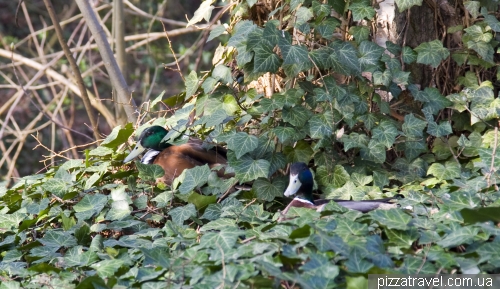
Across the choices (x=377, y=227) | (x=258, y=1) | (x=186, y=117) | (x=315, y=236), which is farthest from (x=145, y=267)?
(x=258, y=1)

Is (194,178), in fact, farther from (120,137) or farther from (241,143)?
(120,137)

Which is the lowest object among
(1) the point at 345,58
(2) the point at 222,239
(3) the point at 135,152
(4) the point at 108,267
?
(3) the point at 135,152

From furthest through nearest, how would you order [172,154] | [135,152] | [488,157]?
[135,152], [172,154], [488,157]

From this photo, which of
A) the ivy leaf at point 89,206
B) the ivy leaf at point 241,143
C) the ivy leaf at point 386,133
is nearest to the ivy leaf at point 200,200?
the ivy leaf at point 241,143

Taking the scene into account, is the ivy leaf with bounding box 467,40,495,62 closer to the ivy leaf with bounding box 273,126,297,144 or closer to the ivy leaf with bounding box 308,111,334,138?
the ivy leaf with bounding box 308,111,334,138

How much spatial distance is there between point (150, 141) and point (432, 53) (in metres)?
1.92

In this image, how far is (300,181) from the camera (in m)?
3.72

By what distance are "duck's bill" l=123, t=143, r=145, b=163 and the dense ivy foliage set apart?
0.20 ft

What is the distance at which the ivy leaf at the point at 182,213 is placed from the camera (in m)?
3.62

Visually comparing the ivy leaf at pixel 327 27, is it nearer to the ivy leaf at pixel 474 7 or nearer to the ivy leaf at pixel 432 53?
the ivy leaf at pixel 432 53

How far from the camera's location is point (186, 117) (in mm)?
4309

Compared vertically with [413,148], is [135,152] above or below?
below

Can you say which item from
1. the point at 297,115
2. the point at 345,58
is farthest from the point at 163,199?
the point at 345,58

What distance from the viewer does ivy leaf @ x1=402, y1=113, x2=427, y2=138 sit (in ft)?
13.0
